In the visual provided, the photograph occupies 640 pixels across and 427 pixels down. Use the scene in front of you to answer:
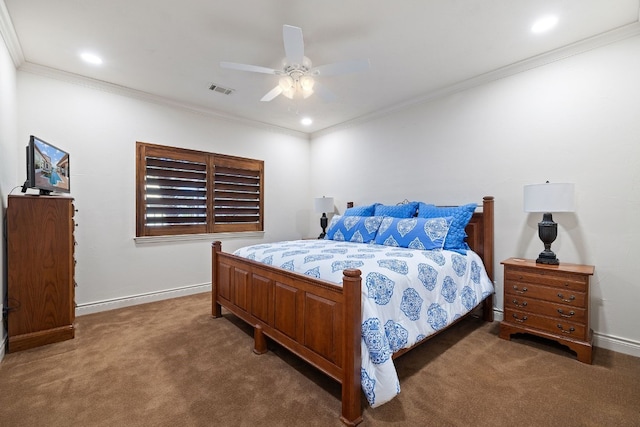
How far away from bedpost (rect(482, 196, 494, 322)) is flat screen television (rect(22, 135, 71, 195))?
419cm

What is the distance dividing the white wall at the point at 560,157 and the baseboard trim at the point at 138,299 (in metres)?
3.22

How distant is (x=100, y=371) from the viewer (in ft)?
6.86

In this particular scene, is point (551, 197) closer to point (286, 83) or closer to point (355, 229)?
point (355, 229)

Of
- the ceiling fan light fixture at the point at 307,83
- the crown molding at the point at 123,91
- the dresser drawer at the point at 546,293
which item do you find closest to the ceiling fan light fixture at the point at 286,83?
the ceiling fan light fixture at the point at 307,83

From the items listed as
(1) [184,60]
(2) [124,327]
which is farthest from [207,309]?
(1) [184,60]

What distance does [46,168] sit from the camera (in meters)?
2.52

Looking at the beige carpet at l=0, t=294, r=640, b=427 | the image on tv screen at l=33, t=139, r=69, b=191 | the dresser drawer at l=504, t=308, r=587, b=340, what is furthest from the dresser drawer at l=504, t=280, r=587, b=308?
the image on tv screen at l=33, t=139, r=69, b=191

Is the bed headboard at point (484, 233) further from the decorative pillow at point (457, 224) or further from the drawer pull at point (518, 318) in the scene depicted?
the drawer pull at point (518, 318)

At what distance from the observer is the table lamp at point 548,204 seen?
92.5 inches

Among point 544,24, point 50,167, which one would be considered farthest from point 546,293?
point 50,167

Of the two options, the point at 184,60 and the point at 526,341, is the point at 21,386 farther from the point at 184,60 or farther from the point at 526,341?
the point at 526,341

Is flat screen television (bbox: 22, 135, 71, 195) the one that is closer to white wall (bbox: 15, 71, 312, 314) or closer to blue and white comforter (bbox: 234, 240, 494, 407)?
white wall (bbox: 15, 71, 312, 314)

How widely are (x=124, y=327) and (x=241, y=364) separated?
156 centimetres

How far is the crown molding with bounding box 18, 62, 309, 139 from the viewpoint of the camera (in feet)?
9.77
